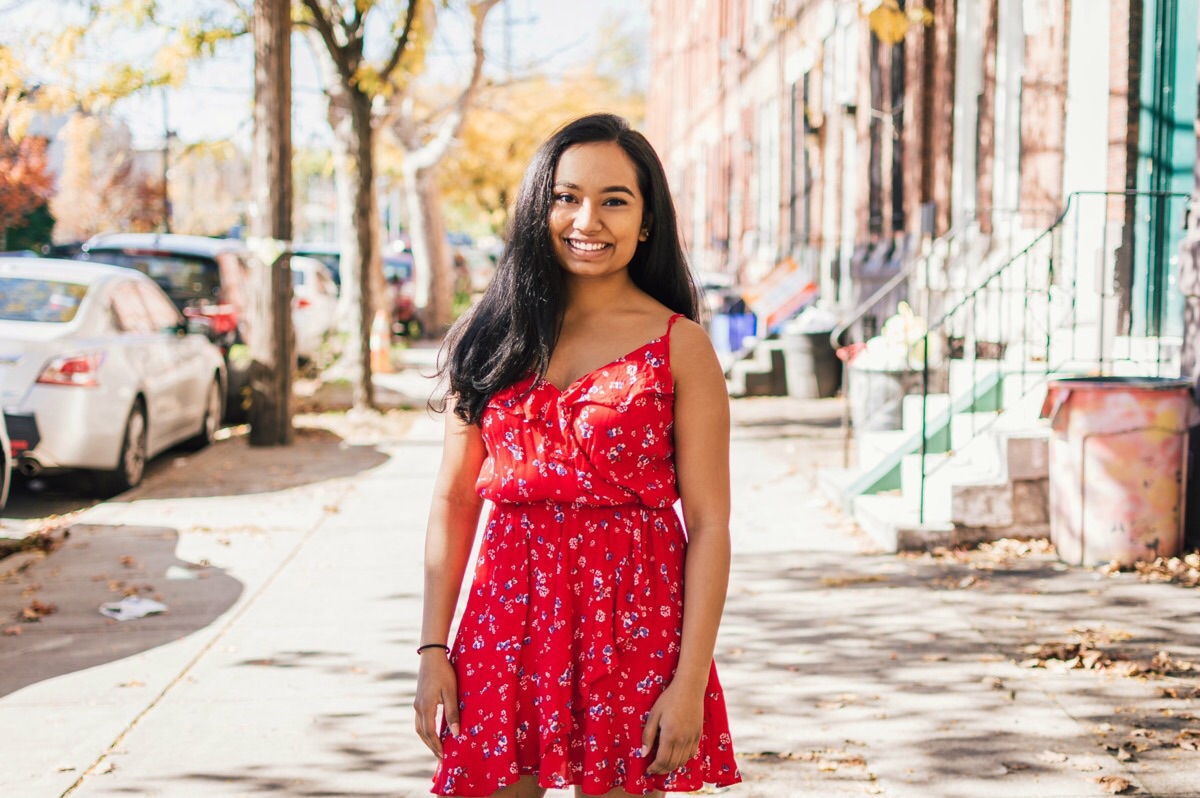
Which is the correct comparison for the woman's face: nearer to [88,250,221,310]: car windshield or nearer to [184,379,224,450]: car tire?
[184,379,224,450]: car tire

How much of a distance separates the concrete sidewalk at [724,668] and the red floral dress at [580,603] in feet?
6.10

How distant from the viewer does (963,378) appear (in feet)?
34.3

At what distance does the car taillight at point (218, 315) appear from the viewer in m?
14.0

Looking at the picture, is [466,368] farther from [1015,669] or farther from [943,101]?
[943,101]

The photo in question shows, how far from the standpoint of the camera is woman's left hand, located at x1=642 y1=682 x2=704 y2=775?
8.18 feet

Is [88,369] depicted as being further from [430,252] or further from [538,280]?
[430,252]

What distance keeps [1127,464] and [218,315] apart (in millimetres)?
9865

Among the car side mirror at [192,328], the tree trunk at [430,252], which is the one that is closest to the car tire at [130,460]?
the car side mirror at [192,328]

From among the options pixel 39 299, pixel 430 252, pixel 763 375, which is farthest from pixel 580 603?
pixel 430 252

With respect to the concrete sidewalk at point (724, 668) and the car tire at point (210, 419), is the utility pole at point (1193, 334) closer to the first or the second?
the concrete sidewalk at point (724, 668)

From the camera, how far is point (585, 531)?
2.59 meters

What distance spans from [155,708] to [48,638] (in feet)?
4.04

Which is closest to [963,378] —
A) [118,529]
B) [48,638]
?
[118,529]

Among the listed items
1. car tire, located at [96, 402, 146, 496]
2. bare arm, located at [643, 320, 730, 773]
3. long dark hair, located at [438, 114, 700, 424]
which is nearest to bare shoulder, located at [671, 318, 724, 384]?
bare arm, located at [643, 320, 730, 773]
